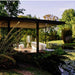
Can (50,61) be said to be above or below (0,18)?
below

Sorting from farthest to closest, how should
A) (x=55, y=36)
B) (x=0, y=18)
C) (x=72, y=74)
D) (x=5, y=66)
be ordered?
1. (x=55, y=36)
2. (x=0, y=18)
3. (x=72, y=74)
4. (x=5, y=66)

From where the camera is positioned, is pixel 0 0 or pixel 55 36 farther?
pixel 55 36

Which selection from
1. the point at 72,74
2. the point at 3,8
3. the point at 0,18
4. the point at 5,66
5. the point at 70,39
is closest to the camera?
the point at 5,66

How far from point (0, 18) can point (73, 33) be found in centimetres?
2079

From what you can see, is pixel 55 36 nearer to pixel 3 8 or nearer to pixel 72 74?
pixel 3 8

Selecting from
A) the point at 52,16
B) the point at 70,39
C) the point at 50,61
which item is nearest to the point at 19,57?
the point at 50,61

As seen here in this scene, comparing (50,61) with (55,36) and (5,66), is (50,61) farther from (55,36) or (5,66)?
(55,36)

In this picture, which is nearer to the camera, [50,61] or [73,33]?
[50,61]

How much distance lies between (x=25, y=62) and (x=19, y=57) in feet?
1.34

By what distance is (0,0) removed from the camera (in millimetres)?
28391

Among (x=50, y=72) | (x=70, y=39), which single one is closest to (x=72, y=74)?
(x=50, y=72)

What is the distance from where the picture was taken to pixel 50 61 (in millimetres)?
5711

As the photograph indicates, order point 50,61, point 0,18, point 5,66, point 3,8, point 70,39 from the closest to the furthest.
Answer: point 5,66 → point 50,61 → point 0,18 → point 70,39 → point 3,8

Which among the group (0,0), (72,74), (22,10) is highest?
(0,0)
